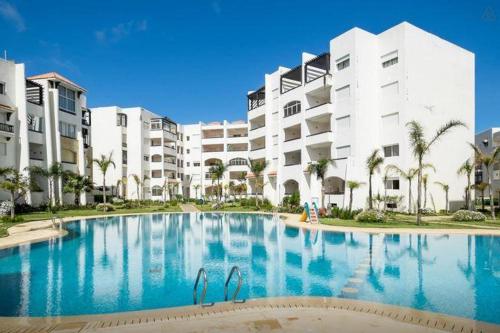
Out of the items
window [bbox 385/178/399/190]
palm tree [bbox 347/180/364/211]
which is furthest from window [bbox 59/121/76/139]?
window [bbox 385/178/399/190]

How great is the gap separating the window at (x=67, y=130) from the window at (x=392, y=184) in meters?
39.3

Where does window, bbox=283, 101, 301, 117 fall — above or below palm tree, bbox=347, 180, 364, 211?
above

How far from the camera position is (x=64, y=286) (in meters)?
10.7

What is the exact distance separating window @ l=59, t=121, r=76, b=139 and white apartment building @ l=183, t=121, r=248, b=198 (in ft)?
90.8

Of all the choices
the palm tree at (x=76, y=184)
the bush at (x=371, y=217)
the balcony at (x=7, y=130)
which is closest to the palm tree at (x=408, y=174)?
the bush at (x=371, y=217)

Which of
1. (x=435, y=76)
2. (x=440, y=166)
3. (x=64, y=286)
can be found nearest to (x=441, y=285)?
(x=64, y=286)

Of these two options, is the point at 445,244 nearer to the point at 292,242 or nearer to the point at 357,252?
the point at 357,252

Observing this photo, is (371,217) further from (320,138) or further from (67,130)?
(67,130)

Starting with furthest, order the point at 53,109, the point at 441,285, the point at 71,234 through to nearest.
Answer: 1. the point at 53,109
2. the point at 71,234
3. the point at 441,285

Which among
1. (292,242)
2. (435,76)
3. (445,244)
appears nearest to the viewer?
(445,244)

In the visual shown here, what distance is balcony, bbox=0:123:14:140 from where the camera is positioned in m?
33.7

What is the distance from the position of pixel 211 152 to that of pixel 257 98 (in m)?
19.9

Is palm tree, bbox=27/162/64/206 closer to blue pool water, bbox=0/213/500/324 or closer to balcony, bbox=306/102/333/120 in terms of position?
blue pool water, bbox=0/213/500/324

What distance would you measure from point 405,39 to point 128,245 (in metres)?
31.7
